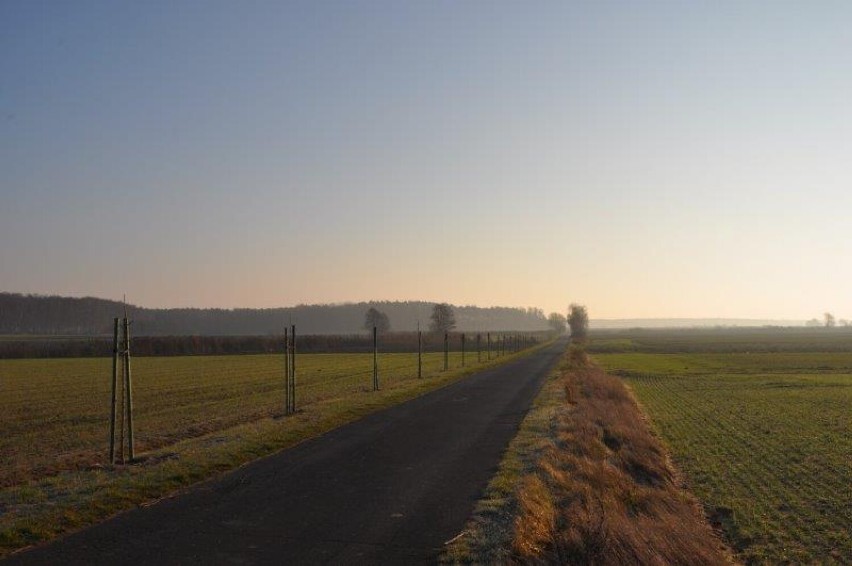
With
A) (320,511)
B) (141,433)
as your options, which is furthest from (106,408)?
(320,511)

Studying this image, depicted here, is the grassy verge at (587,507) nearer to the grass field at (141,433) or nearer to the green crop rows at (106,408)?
the grass field at (141,433)

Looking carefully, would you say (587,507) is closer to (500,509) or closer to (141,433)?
(500,509)

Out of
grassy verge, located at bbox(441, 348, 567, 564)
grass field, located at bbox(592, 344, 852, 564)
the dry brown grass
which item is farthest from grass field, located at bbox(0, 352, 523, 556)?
grass field, located at bbox(592, 344, 852, 564)

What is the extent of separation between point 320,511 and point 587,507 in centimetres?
411

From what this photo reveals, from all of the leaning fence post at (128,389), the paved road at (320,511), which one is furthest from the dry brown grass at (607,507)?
the leaning fence post at (128,389)

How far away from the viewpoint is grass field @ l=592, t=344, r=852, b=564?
12133 millimetres

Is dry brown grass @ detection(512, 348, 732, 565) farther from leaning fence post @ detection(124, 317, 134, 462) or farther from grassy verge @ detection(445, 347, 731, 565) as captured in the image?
leaning fence post @ detection(124, 317, 134, 462)

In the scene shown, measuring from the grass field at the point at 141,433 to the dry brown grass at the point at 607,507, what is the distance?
6.50m

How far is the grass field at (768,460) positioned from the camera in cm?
1213

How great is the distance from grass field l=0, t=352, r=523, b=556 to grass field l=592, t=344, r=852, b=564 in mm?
10227

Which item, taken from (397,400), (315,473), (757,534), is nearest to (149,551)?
(315,473)

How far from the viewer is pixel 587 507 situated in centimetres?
1059

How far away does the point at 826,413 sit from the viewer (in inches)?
1187

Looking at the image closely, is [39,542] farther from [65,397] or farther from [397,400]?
[65,397]
